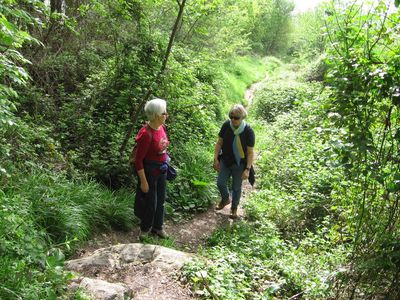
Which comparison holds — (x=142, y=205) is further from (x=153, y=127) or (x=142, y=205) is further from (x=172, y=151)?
(x=172, y=151)

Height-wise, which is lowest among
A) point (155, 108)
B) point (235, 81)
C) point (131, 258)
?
point (131, 258)

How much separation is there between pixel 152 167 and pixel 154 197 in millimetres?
446

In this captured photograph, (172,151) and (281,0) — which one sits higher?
(281,0)

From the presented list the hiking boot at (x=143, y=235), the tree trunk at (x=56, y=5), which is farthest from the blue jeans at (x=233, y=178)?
the tree trunk at (x=56, y=5)

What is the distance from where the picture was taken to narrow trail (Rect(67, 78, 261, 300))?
3.67m

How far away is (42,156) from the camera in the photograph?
19.3 feet

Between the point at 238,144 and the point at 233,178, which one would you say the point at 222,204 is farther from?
the point at 238,144

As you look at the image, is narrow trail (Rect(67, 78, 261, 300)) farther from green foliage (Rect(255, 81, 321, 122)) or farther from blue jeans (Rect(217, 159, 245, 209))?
green foliage (Rect(255, 81, 321, 122))

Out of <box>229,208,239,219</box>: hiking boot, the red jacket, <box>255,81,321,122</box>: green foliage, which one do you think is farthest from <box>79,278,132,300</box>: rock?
<box>255,81,321,122</box>: green foliage

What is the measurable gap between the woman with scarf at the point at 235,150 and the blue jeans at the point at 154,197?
1.42m

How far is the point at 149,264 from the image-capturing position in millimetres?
4066

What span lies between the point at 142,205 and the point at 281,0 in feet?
Result: 165

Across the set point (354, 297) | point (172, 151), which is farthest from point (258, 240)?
point (172, 151)

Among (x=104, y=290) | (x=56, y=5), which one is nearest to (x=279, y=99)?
(x=56, y=5)
